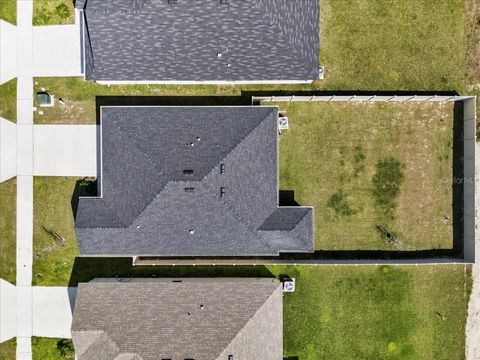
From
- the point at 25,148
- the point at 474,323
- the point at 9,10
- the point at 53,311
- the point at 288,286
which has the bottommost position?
the point at 474,323

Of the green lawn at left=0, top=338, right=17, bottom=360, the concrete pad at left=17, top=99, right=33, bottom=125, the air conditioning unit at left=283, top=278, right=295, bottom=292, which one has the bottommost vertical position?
the green lawn at left=0, top=338, right=17, bottom=360

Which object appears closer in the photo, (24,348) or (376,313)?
(376,313)

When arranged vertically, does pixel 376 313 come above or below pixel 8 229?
below

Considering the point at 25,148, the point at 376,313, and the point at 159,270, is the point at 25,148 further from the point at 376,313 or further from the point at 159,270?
the point at 376,313

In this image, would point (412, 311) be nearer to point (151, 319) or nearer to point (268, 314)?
point (268, 314)

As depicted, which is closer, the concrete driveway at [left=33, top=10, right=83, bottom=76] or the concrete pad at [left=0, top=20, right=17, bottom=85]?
the concrete driveway at [left=33, top=10, right=83, bottom=76]

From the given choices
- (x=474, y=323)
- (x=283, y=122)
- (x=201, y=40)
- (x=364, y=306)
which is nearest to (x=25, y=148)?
(x=201, y=40)

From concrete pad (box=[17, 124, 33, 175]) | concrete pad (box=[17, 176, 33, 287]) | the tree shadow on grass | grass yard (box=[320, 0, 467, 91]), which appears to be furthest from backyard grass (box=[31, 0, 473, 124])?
the tree shadow on grass

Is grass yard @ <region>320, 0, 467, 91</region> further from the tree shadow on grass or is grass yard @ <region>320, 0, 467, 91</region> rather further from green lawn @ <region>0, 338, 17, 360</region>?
green lawn @ <region>0, 338, 17, 360</region>
